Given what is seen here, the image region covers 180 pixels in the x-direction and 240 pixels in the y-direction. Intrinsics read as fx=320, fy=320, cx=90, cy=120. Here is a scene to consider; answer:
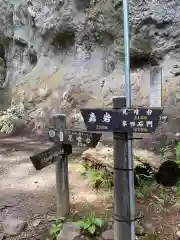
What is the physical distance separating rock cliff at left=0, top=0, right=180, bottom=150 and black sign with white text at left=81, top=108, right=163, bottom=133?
4.53 metres

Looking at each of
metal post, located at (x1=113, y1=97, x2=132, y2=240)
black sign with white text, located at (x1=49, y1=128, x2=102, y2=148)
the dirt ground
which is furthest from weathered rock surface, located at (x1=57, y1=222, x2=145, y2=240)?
black sign with white text, located at (x1=49, y1=128, x2=102, y2=148)

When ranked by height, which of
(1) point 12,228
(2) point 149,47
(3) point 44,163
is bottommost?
(1) point 12,228

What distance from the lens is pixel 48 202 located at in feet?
17.8

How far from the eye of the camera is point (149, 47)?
10.3 metres

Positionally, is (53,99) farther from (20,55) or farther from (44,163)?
(44,163)

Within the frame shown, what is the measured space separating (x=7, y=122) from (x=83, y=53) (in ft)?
13.3

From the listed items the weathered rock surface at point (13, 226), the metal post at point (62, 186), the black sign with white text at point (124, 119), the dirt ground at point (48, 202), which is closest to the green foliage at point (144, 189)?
the dirt ground at point (48, 202)

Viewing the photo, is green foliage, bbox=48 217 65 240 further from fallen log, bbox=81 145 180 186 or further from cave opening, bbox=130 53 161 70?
cave opening, bbox=130 53 161 70

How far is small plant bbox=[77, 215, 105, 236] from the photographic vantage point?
416cm

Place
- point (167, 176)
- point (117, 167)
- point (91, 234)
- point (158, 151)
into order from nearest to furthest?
point (117, 167) < point (91, 234) < point (167, 176) < point (158, 151)

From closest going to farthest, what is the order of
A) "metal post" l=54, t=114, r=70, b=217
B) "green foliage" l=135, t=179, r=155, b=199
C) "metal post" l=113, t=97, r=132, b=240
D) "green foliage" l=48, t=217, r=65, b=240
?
"metal post" l=113, t=97, r=132, b=240, "green foliage" l=48, t=217, r=65, b=240, "metal post" l=54, t=114, r=70, b=217, "green foliage" l=135, t=179, r=155, b=199

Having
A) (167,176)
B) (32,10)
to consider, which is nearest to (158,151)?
(167,176)

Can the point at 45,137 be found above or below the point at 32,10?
below

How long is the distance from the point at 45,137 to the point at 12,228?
21.2 ft
